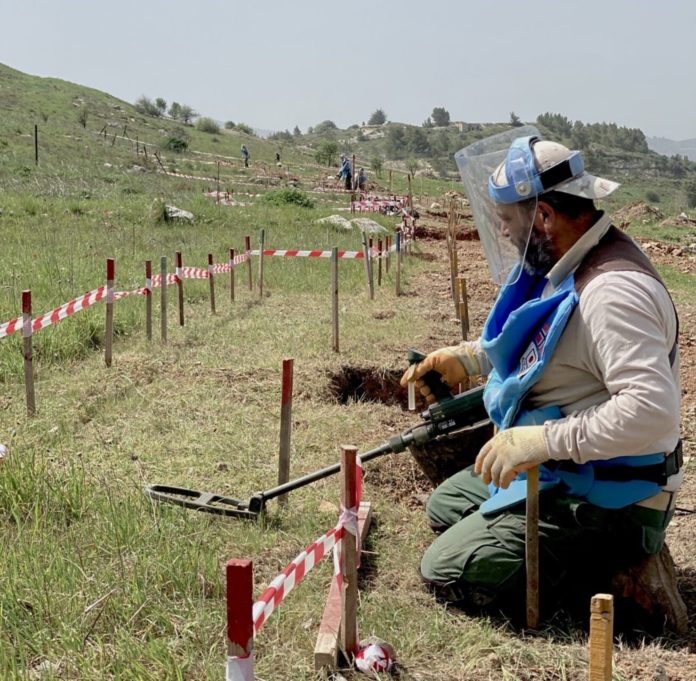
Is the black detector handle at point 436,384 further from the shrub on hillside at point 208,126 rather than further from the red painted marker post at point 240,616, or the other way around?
the shrub on hillside at point 208,126

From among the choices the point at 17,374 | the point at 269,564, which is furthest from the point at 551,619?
the point at 17,374

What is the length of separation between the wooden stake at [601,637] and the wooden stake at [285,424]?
2362 millimetres

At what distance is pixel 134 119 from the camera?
6250cm

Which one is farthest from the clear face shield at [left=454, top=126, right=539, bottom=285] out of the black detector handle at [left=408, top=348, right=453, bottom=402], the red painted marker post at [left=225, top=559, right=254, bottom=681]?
the red painted marker post at [left=225, top=559, right=254, bottom=681]

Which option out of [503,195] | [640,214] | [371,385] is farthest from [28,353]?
[640,214]

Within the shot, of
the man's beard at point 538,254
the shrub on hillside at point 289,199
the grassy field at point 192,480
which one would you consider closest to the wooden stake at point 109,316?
the grassy field at point 192,480

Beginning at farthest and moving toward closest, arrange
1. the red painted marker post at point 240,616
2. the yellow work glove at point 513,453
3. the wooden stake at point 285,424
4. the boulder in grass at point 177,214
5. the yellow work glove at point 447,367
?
1. the boulder in grass at point 177,214
2. the wooden stake at point 285,424
3. the yellow work glove at point 447,367
4. the yellow work glove at point 513,453
5. the red painted marker post at point 240,616

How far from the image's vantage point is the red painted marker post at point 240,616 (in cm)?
187

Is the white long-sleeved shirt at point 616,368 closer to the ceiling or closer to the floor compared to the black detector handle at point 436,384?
closer to the ceiling

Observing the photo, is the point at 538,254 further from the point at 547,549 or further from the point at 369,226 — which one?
the point at 369,226

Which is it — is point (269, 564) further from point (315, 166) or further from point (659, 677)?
point (315, 166)

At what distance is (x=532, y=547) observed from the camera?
9.71 feet

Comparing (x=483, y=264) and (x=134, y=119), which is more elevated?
(x=134, y=119)

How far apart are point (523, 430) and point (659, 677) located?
931 mm
